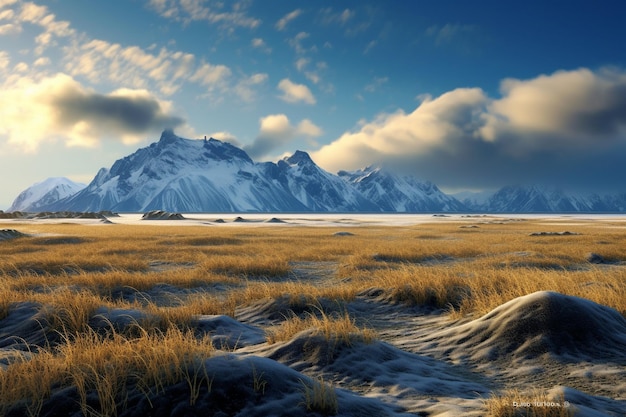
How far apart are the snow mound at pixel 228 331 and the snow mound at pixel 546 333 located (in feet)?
12.4

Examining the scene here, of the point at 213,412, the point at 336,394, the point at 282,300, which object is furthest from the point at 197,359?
the point at 282,300

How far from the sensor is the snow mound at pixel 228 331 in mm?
8203

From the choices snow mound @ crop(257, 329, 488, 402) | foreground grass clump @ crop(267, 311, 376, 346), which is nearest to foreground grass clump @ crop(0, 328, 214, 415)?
snow mound @ crop(257, 329, 488, 402)

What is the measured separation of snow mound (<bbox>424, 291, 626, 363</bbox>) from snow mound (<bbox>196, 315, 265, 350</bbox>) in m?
3.77

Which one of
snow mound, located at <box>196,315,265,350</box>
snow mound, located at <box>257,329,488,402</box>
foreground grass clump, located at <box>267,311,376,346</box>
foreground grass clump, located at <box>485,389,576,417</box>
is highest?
foreground grass clump, located at <box>485,389,576,417</box>

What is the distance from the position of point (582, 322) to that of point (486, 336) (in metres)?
1.71

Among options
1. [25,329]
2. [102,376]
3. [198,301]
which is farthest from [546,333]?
[25,329]

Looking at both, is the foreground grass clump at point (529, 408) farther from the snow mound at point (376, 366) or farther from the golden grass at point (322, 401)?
the golden grass at point (322, 401)

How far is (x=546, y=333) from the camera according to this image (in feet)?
24.0

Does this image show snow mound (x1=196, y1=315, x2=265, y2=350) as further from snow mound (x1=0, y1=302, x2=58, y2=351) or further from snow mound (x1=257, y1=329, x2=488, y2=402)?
snow mound (x1=0, y1=302, x2=58, y2=351)

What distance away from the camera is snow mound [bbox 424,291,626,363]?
7.04 metres

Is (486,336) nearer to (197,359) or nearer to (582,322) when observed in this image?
(582,322)

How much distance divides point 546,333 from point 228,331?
6205 millimetres

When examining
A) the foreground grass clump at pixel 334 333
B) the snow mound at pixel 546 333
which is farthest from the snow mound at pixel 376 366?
the snow mound at pixel 546 333
